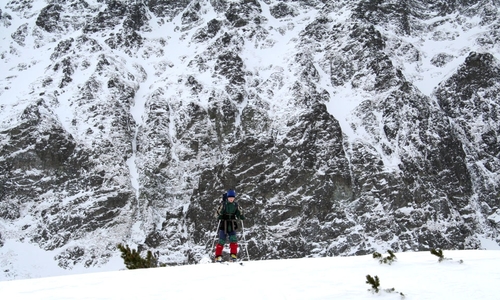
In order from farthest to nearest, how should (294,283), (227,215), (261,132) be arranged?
(261,132), (227,215), (294,283)

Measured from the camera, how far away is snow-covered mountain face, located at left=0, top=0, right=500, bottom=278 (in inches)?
3351

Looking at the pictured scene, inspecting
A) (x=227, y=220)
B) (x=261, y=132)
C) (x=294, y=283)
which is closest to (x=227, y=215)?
(x=227, y=220)

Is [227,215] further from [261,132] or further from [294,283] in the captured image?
[261,132]

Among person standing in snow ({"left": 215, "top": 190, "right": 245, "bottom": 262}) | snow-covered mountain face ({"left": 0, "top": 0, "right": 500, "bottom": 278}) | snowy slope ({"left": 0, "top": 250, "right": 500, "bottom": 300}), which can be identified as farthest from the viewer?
snow-covered mountain face ({"left": 0, "top": 0, "right": 500, "bottom": 278})

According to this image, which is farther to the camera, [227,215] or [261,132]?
[261,132]

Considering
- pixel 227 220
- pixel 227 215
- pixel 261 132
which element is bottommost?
pixel 227 220

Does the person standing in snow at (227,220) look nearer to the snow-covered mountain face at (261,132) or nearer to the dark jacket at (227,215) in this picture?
the dark jacket at (227,215)

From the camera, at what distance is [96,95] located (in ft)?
340

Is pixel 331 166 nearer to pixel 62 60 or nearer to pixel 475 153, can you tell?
pixel 475 153

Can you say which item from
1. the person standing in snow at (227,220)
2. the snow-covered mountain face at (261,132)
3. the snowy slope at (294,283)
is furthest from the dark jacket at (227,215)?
the snow-covered mountain face at (261,132)

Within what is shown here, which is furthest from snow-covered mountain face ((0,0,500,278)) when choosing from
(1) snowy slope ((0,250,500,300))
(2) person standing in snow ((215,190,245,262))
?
(1) snowy slope ((0,250,500,300))

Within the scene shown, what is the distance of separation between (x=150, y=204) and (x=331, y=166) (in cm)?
3812

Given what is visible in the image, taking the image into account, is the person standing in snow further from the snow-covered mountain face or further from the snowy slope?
the snow-covered mountain face

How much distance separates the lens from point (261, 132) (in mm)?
96125
